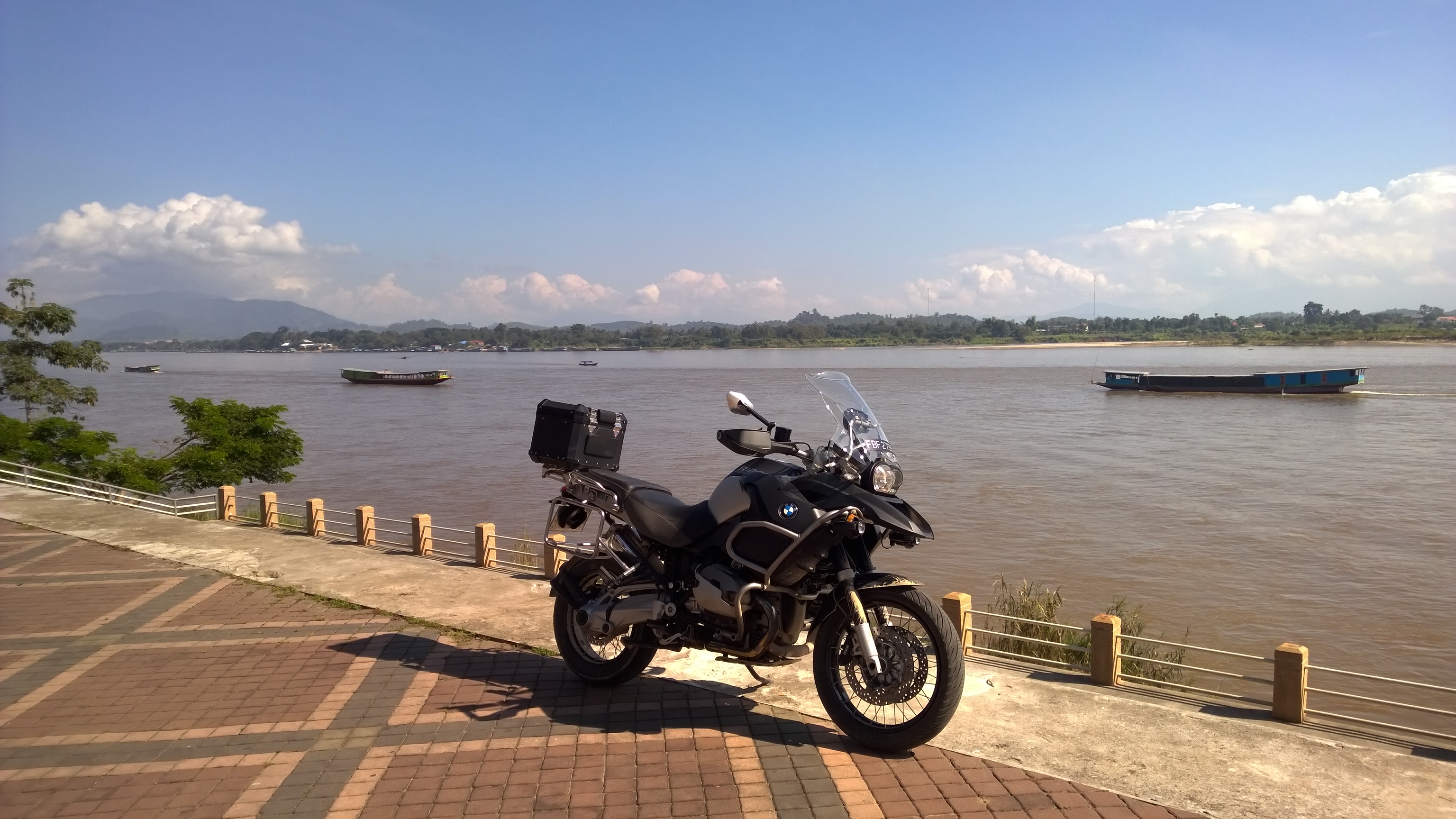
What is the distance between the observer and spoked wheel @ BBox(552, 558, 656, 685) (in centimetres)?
531

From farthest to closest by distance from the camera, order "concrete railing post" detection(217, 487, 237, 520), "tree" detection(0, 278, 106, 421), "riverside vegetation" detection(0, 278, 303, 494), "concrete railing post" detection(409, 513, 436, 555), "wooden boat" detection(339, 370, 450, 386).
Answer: "wooden boat" detection(339, 370, 450, 386) < "tree" detection(0, 278, 106, 421) < "riverside vegetation" detection(0, 278, 303, 494) < "concrete railing post" detection(217, 487, 237, 520) < "concrete railing post" detection(409, 513, 436, 555)

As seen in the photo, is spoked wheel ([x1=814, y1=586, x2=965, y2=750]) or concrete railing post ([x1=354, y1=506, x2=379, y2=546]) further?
concrete railing post ([x1=354, y1=506, x2=379, y2=546])

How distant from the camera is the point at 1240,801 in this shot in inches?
155

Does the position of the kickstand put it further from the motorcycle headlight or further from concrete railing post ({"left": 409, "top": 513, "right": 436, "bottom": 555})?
concrete railing post ({"left": 409, "top": 513, "right": 436, "bottom": 555})

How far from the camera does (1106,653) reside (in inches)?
218

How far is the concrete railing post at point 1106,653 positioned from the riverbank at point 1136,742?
15 centimetres

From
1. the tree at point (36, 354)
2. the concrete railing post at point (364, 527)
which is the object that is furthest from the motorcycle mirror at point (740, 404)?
the tree at point (36, 354)

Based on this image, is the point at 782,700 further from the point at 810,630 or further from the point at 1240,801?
the point at 1240,801

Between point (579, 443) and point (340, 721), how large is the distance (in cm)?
189

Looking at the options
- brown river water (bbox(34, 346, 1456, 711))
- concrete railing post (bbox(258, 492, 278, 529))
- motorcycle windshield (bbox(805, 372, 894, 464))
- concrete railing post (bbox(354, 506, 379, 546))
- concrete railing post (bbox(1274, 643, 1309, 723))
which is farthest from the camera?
brown river water (bbox(34, 346, 1456, 711))

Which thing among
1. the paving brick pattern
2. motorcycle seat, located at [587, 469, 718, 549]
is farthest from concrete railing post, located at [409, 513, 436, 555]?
motorcycle seat, located at [587, 469, 718, 549]

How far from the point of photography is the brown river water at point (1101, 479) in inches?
520

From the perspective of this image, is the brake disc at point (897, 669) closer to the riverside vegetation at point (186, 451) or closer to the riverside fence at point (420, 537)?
the riverside fence at point (420, 537)

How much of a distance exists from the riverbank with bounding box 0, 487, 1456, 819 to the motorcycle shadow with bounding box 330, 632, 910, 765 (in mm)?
190
